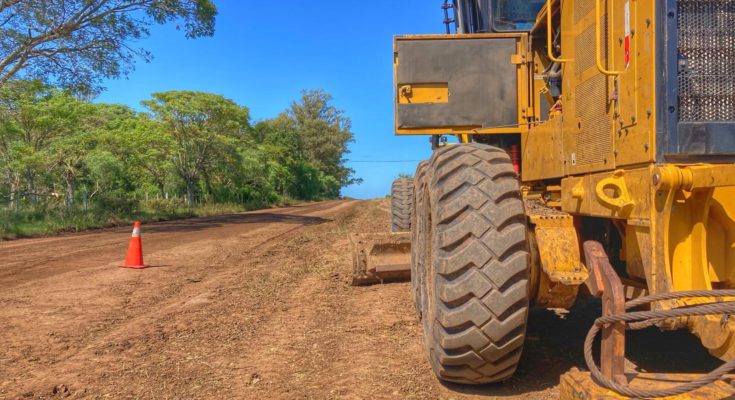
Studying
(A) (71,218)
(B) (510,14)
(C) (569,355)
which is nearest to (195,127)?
(A) (71,218)

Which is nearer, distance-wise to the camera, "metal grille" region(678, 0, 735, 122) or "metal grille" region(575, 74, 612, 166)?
"metal grille" region(678, 0, 735, 122)

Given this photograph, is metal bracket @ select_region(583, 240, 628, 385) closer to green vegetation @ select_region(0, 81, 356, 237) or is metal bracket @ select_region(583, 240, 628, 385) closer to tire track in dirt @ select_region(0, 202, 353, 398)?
tire track in dirt @ select_region(0, 202, 353, 398)

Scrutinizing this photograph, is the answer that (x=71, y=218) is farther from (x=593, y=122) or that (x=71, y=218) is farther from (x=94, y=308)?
(x=593, y=122)

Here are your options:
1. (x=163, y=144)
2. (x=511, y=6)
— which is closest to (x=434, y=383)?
(x=511, y=6)

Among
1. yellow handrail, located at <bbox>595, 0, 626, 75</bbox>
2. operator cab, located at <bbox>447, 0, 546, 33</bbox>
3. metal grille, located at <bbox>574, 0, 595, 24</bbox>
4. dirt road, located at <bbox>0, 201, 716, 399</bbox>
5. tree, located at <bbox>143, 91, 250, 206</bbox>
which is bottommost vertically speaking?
dirt road, located at <bbox>0, 201, 716, 399</bbox>

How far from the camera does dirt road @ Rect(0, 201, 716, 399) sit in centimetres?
337

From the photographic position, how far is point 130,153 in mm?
22219

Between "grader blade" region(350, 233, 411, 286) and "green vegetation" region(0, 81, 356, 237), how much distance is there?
486 inches

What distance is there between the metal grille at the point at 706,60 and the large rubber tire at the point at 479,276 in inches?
36.0

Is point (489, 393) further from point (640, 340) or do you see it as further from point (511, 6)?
point (511, 6)

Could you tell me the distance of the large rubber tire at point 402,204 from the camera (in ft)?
27.0

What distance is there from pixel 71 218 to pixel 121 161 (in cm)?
429

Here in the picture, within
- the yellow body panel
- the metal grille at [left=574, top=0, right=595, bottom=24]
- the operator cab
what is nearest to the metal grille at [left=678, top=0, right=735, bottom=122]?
the yellow body panel

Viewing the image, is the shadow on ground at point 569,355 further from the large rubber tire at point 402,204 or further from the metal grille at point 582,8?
the large rubber tire at point 402,204
